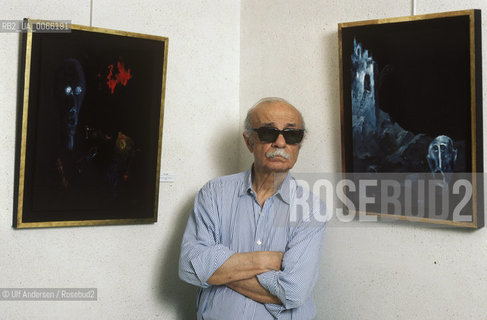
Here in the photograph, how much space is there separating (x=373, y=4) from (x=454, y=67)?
522mm

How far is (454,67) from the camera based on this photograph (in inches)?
73.8

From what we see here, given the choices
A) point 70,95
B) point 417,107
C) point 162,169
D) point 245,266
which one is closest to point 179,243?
point 162,169

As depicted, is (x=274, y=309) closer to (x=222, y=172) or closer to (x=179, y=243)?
(x=179, y=243)

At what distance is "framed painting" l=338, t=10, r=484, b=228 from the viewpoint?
6.02 feet

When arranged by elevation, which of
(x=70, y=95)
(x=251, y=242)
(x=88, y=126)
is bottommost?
(x=251, y=242)

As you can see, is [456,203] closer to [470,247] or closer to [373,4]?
[470,247]

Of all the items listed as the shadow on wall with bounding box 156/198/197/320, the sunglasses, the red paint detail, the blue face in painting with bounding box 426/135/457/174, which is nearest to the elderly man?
the sunglasses

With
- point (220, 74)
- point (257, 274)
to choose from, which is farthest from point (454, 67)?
point (220, 74)

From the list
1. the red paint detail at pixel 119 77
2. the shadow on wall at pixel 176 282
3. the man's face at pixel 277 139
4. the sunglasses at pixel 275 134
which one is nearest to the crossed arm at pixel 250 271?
the man's face at pixel 277 139

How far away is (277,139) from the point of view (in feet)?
6.97

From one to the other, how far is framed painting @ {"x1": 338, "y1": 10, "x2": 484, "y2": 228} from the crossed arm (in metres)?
0.51

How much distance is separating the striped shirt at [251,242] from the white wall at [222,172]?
30 centimetres

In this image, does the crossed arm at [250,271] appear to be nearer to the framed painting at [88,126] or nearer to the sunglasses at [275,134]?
the sunglasses at [275,134]

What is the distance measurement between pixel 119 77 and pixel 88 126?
28 cm
